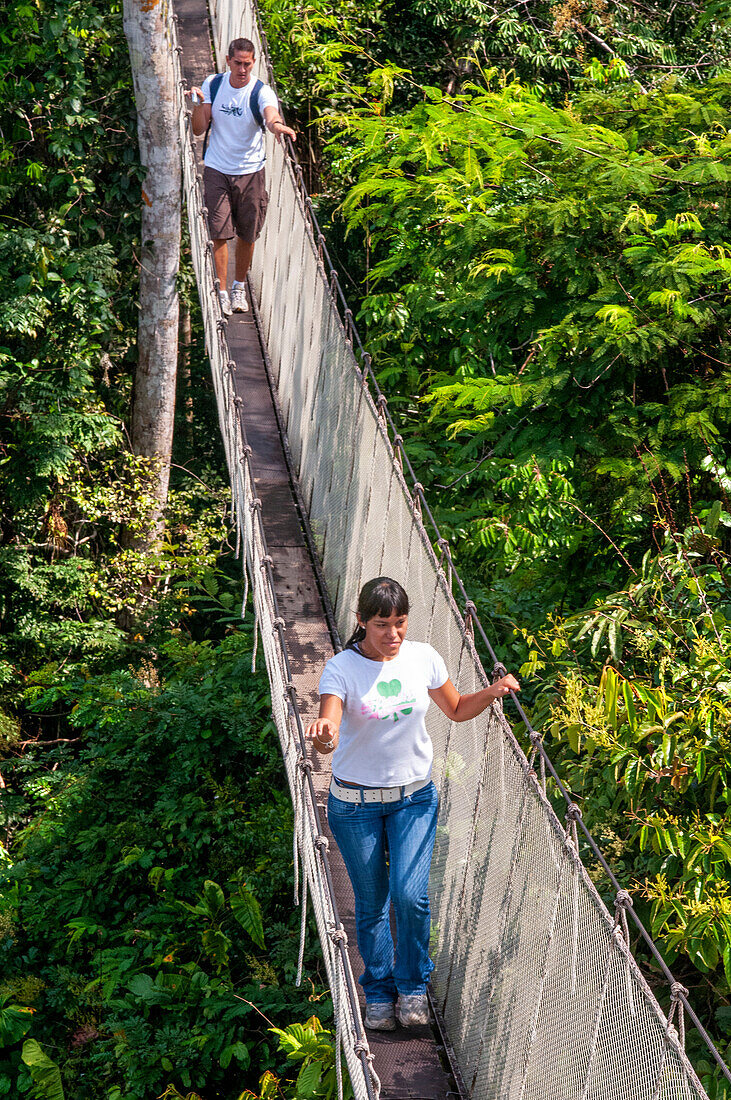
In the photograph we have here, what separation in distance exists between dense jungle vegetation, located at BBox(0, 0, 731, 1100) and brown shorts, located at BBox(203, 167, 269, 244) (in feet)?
2.08

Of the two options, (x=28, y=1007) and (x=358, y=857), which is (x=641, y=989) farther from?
(x=28, y=1007)

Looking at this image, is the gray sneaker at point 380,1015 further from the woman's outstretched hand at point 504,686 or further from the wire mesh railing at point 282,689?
Answer: the woman's outstretched hand at point 504,686

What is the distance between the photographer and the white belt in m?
2.65

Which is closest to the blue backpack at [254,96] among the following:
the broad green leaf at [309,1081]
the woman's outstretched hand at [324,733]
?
the woman's outstretched hand at [324,733]

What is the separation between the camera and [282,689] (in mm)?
3674

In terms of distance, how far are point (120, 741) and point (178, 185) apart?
14.0 ft

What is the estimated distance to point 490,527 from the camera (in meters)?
5.46

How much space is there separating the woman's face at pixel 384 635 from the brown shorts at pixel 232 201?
351 centimetres

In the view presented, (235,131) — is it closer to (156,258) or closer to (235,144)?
(235,144)

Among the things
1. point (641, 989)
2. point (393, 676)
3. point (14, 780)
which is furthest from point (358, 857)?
point (14, 780)

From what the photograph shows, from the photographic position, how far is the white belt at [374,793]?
8.68 feet

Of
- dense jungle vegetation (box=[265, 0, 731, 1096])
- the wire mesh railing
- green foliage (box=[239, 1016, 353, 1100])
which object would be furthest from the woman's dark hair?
green foliage (box=[239, 1016, 353, 1100])

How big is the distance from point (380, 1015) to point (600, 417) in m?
2.56

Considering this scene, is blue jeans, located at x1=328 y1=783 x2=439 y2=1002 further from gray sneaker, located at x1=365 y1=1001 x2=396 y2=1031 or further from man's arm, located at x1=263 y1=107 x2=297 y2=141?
man's arm, located at x1=263 y1=107 x2=297 y2=141
